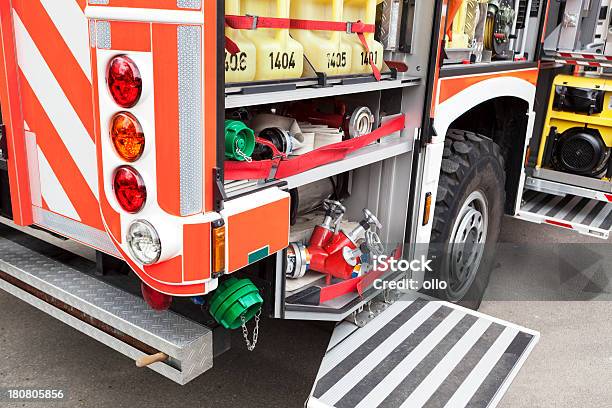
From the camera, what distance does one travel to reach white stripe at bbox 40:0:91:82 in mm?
1846

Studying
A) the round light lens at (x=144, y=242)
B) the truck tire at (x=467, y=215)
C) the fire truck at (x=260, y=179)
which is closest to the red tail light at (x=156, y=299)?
the fire truck at (x=260, y=179)

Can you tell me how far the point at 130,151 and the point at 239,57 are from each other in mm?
531

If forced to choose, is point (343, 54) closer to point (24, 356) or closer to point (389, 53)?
point (389, 53)

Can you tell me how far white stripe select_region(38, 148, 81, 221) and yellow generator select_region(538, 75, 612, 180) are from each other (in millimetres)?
3247

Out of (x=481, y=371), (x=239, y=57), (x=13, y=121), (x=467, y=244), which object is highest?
(x=239, y=57)

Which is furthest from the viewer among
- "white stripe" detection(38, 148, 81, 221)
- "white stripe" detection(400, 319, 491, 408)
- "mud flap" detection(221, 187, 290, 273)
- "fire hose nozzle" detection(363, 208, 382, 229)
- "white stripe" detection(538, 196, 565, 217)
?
"white stripe" detection(538, 196, 565, 217)

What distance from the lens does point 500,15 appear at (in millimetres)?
3553

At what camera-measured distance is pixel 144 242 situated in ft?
5.64

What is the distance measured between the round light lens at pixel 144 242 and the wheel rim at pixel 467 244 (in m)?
Result: 2.00

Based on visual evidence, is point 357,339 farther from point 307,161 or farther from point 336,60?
point 336,60

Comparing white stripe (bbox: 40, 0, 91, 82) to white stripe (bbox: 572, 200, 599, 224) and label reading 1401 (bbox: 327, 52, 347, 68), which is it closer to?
label reading 1401 (bbox: 327, 52, 347, 68)

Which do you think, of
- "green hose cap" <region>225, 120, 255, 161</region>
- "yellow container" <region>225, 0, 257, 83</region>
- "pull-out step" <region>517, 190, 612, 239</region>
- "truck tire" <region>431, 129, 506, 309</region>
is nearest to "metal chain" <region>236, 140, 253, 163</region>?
"green hose cap" <region>225, 120, 255, 161</region>

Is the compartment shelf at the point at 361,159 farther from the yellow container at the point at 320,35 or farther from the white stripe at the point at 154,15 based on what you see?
the white stripe at the point at 154,15

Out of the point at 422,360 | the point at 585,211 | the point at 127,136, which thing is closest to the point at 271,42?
the point at 127,136
